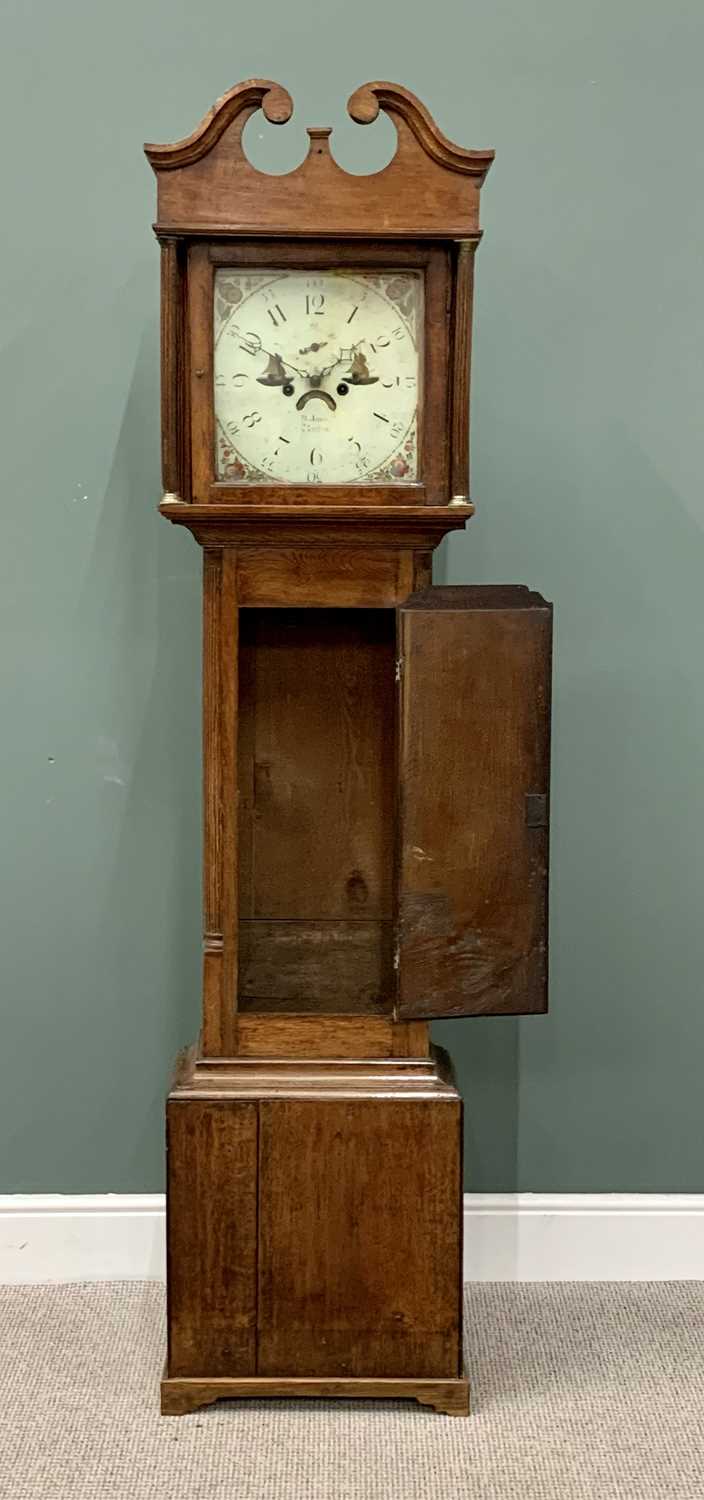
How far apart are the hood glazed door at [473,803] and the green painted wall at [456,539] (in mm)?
455

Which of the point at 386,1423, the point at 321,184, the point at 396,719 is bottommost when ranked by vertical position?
the point at 386,1423

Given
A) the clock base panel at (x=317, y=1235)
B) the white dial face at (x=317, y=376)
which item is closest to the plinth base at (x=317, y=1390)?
the clock base panel at (x=317, y=1235)

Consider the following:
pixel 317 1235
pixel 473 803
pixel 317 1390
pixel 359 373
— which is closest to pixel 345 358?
pixel 359 373

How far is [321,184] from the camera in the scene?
189 cm

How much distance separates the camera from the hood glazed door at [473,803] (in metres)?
1.92

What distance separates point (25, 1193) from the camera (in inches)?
95.0

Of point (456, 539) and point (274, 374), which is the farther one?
point (456, 539)

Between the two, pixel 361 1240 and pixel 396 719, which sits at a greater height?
pixel 396 719

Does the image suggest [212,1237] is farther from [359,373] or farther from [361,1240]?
[359,373]

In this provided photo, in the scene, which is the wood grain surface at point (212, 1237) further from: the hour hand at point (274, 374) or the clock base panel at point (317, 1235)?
the hour hand at point (274, 374)

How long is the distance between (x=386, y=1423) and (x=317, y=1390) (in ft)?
0.35

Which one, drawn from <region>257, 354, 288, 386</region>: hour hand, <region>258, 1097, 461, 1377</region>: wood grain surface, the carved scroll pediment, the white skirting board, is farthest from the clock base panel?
the carved scroll pediment

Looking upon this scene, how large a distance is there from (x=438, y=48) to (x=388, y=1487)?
211cm

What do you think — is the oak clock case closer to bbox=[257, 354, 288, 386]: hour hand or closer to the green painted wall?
bbox=[257, 354, 288, 386]: hour hand
